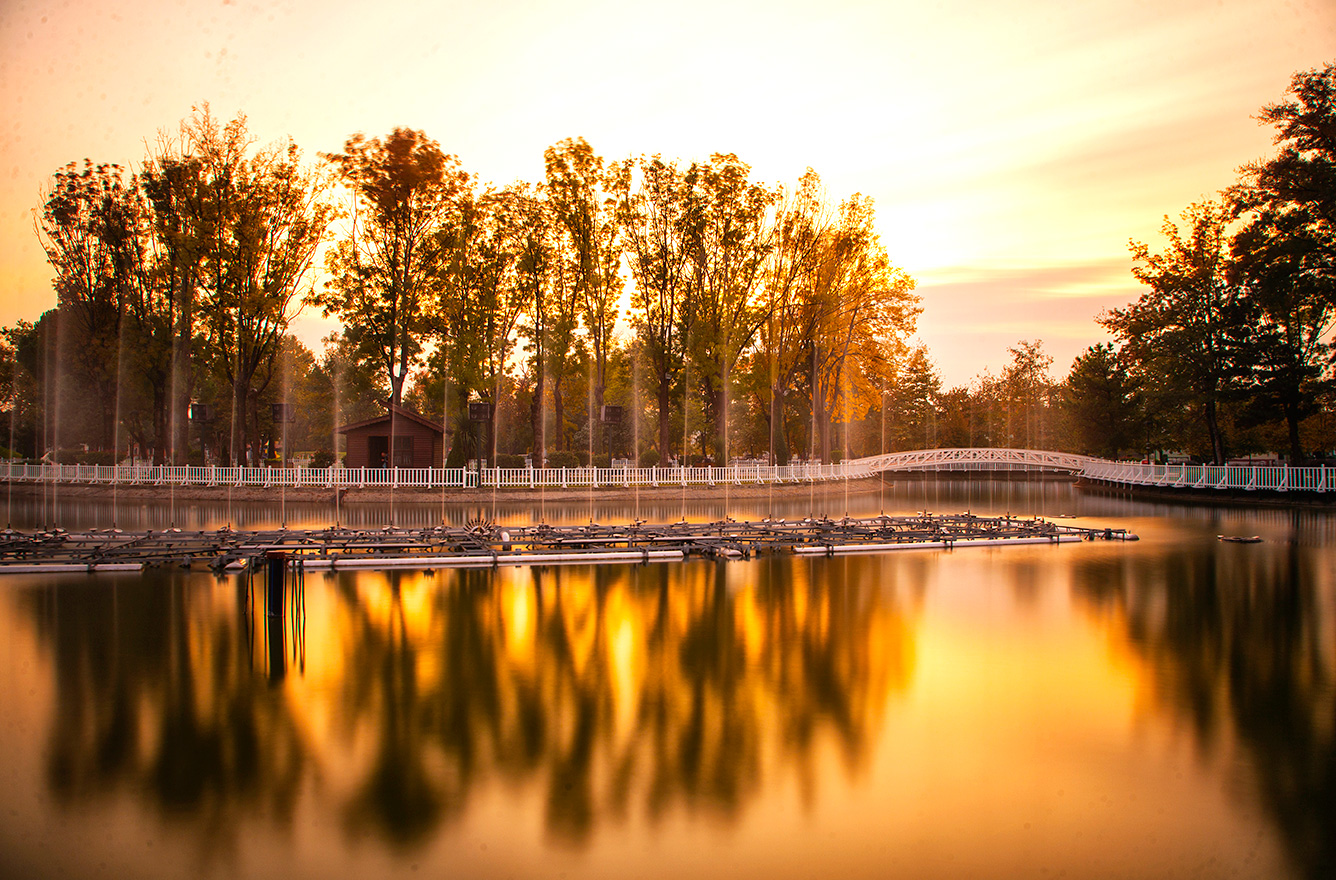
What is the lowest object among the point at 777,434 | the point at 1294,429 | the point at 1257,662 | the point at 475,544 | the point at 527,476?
the point at 1257,662

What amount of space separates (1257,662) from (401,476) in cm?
3050

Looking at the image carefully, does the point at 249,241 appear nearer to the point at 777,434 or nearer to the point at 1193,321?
the point at 777,434

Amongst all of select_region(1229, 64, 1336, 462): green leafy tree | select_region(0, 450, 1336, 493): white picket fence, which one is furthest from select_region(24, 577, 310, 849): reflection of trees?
select_region(1229, 64, 1336, 462): green leafy tree

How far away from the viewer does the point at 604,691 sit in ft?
26.6

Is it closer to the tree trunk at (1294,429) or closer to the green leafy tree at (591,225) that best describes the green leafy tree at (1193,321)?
the tree trunk at (1294,429)

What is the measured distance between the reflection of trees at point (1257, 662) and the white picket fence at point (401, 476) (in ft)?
73.0

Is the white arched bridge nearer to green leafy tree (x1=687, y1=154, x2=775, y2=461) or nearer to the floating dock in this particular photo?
green leafy tree (x1=687, y1=154, x2=775, y2=461)

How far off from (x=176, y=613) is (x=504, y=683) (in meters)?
5.98

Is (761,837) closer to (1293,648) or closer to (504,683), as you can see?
(504,683)

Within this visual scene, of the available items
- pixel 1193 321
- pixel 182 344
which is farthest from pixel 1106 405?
pixel 182 344

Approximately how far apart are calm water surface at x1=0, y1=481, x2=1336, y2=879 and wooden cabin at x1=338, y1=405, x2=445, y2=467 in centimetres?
2400

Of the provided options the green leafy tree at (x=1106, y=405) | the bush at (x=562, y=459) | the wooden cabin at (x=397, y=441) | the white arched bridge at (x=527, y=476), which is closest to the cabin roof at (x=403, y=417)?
the wooden cabin at (x=397, y=441)

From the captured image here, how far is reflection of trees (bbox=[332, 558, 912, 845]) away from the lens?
5.94 meters

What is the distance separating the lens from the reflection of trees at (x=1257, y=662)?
19.6 feet
